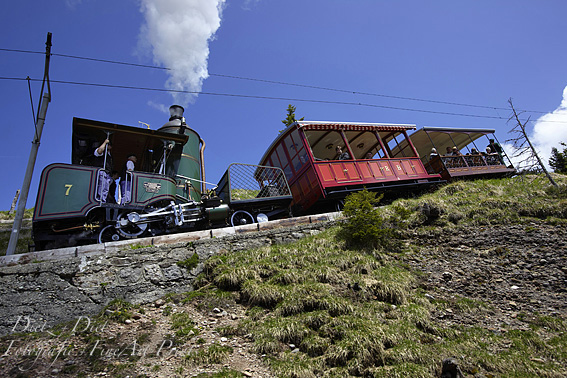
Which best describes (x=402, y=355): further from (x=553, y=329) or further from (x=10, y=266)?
(x=10, y=266)

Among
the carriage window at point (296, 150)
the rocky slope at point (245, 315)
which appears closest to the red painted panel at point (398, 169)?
the carriage window at point (296, 150)

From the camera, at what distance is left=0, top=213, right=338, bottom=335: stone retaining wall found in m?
5.52

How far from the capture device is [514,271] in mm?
6879

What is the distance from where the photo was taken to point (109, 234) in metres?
8.35

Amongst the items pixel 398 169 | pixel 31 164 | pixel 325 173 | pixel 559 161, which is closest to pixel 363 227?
pixel 325 173

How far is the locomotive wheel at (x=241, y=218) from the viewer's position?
1042 cm

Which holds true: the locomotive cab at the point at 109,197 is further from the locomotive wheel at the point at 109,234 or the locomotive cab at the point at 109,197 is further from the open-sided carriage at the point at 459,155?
the open-sided carriage at the point at 459,155

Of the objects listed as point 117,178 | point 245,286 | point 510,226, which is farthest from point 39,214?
point 510,226

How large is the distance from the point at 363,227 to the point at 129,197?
241 inches

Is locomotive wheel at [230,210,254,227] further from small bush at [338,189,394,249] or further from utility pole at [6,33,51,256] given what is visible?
utility pole at [6,33,51,256]

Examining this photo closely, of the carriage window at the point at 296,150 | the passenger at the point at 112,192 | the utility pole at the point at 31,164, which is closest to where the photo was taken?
the utility pole at the point at 31,164

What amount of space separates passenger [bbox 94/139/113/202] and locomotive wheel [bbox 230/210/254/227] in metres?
3.60

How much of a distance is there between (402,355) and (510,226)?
6546 mm

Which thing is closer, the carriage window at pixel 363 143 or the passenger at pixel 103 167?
the passenger at pixel 103 167
